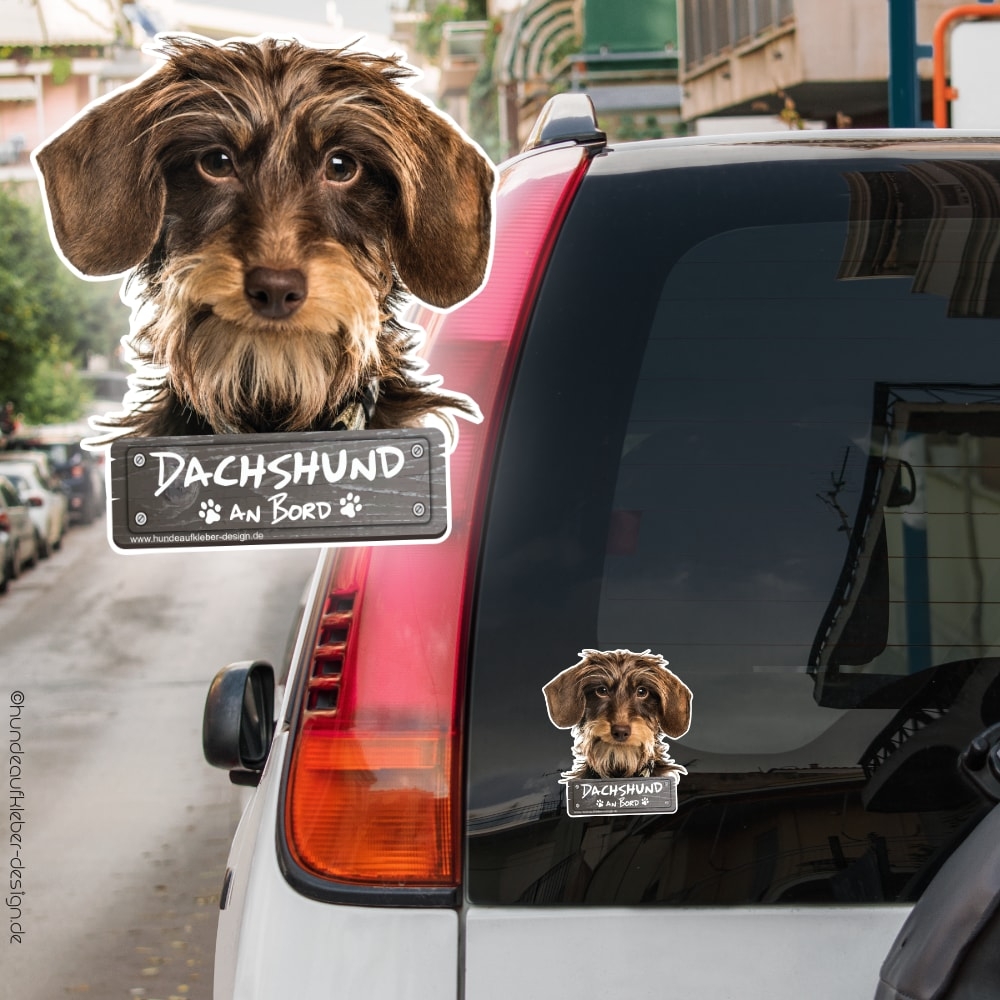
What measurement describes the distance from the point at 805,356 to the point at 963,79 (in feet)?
14.1

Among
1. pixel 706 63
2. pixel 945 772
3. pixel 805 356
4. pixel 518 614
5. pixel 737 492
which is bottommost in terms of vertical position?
pixel 945 772

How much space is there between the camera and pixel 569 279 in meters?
1.85

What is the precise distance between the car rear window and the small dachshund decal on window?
0.05 feet

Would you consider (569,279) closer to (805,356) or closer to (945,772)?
(805,356)

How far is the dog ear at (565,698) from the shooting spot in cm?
171

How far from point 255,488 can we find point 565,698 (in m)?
0.43

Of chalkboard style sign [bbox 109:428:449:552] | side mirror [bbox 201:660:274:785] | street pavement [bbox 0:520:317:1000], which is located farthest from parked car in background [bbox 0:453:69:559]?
chalkboard style sign [bbox 109:428:449:552]

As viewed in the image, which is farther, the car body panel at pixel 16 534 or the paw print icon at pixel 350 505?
the car body panel at pixel 16 534

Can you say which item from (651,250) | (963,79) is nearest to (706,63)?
(963,79)

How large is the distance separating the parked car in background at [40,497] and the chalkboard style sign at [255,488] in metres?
25.9

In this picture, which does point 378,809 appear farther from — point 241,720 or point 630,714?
point 241,720

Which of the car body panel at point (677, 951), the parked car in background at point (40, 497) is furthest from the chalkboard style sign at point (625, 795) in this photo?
the parked car in background at point (40, 497)

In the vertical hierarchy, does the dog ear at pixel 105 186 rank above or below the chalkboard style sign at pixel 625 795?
above

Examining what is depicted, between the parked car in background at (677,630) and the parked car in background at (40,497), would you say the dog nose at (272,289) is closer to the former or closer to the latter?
the parked car in background at (677,630)
